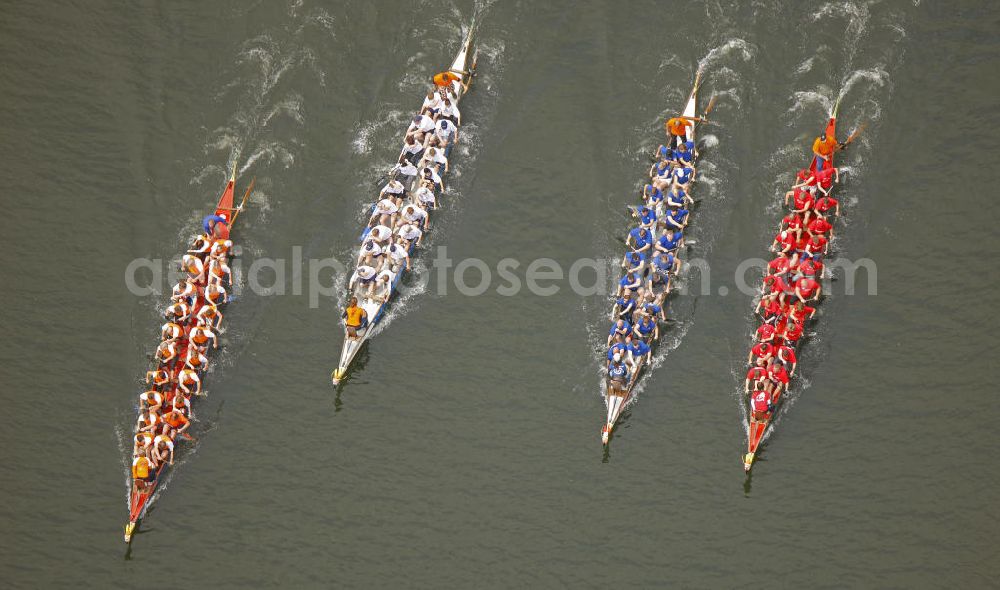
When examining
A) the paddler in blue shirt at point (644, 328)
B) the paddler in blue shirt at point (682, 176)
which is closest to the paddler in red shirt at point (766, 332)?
the paddler in blue shirt at point (644, 328)

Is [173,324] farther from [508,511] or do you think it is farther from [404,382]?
[508,511]

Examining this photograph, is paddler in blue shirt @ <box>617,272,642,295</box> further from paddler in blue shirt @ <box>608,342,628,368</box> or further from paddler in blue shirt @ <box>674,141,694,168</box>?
paddler in blue shirt @ <box>674,141,694,168</box>

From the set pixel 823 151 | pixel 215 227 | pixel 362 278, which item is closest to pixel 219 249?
pixel 215 227

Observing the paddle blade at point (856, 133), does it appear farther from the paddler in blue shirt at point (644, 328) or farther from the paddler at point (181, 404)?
the paddler at point (181, 404)

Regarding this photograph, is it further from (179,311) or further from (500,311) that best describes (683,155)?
(179,311)

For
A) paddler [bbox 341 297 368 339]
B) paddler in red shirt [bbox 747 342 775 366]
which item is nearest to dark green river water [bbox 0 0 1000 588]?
paddler in red shirt [bbox 747 342 775 366]
